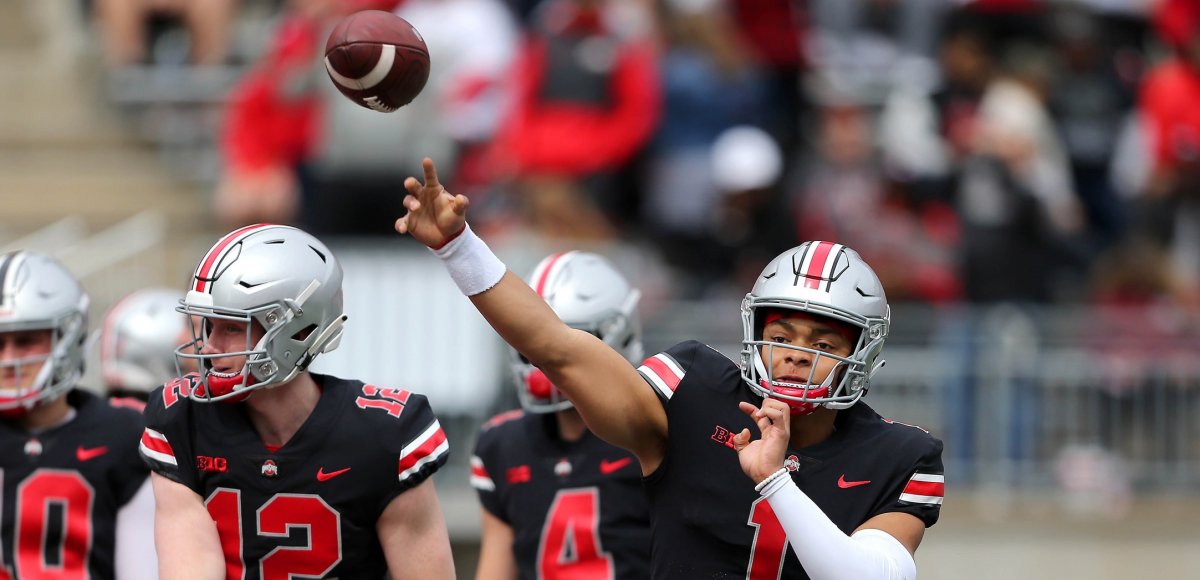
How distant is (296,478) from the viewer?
16.2 feet

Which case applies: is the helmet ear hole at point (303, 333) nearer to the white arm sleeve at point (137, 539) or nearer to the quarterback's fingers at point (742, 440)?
the white arm sleeve at point (137, 539)

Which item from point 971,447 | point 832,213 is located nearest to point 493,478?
point 971,447

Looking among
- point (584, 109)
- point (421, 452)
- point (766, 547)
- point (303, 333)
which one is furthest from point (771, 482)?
point (584, 109)

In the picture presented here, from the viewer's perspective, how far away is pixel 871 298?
16.1ft

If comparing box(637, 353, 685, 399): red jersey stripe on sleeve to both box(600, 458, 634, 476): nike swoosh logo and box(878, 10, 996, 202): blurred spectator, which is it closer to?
box(600, 458, 634, 476): nike swoosh logo

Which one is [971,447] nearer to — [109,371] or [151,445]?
[109,371]

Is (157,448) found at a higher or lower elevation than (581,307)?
lower

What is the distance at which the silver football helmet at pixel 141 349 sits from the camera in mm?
6801

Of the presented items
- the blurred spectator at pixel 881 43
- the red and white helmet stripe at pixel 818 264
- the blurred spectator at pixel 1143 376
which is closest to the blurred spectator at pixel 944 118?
the blurred spectator at pixel 881 43

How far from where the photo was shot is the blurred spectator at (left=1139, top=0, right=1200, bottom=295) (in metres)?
11.1

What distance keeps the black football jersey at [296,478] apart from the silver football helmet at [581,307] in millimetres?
1025

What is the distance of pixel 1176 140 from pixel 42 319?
8.00 metres

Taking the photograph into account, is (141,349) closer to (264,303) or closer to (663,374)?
(264,303)

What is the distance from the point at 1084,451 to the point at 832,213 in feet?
7.01
